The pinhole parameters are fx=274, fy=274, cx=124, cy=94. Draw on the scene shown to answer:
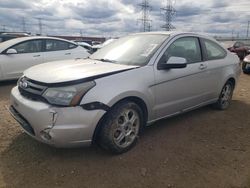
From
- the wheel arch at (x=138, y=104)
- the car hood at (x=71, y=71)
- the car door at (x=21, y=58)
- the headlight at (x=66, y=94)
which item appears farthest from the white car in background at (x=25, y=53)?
the wheel arch at (x=138, y=104)

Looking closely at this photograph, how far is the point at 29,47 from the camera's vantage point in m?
7.93

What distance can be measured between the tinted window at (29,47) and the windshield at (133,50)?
401 cm

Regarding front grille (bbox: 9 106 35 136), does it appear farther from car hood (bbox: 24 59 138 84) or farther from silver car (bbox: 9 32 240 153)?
car hood (bbox: 24 59 138 84)

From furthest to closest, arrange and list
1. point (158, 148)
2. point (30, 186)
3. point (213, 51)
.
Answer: point (213, 51)
point (158, 148)
point (30, 186)

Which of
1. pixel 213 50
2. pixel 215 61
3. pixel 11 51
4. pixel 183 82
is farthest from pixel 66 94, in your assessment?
pixel 11 51

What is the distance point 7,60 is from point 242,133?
6.12m

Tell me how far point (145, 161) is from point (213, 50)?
2813 millimetres

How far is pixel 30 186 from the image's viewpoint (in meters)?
2.85

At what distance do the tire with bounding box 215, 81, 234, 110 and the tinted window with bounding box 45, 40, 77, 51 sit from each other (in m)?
5.24

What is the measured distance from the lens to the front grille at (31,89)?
3.18 meters

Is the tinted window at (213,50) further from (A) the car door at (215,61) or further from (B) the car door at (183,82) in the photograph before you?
(B) the car door at (183,82)

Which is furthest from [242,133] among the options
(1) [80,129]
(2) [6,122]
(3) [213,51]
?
(2) [6,122]

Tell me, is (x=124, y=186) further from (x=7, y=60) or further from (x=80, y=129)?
(x=7, y=60)

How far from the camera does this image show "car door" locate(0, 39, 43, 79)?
7.46 meters
